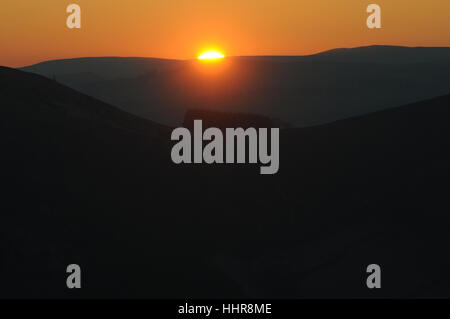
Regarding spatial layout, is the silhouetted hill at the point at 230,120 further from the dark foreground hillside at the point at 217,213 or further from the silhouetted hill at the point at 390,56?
the silhouetted hill at the point at 390,56

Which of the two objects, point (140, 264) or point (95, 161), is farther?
point (95, 161)

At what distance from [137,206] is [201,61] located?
137763mm

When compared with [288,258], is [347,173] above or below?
above

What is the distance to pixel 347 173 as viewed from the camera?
31.1 m

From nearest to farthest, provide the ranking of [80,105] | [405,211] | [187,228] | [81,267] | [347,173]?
[81,267] → [187,228] → [405,211] → [347,173] → [80,105]

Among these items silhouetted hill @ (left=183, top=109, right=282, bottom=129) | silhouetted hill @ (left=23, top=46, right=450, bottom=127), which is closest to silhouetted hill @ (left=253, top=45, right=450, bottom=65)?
silhouetted hill @ (left=23, top=46, right=450, bottom=127)

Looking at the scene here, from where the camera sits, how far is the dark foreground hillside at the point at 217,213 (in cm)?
2248

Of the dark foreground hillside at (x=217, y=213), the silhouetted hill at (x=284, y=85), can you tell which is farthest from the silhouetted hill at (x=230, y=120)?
the silhouetted hill at (x=284, y=85)

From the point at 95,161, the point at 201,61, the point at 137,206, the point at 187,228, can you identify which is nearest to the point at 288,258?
the point at 187,228

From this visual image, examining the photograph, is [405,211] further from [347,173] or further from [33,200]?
[33,200]

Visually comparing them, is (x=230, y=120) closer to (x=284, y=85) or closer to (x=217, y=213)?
(x=217, y=213)

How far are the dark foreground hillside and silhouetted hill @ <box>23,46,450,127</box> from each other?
86.7 meters

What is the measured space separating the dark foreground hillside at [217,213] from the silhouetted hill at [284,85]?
86.7m
